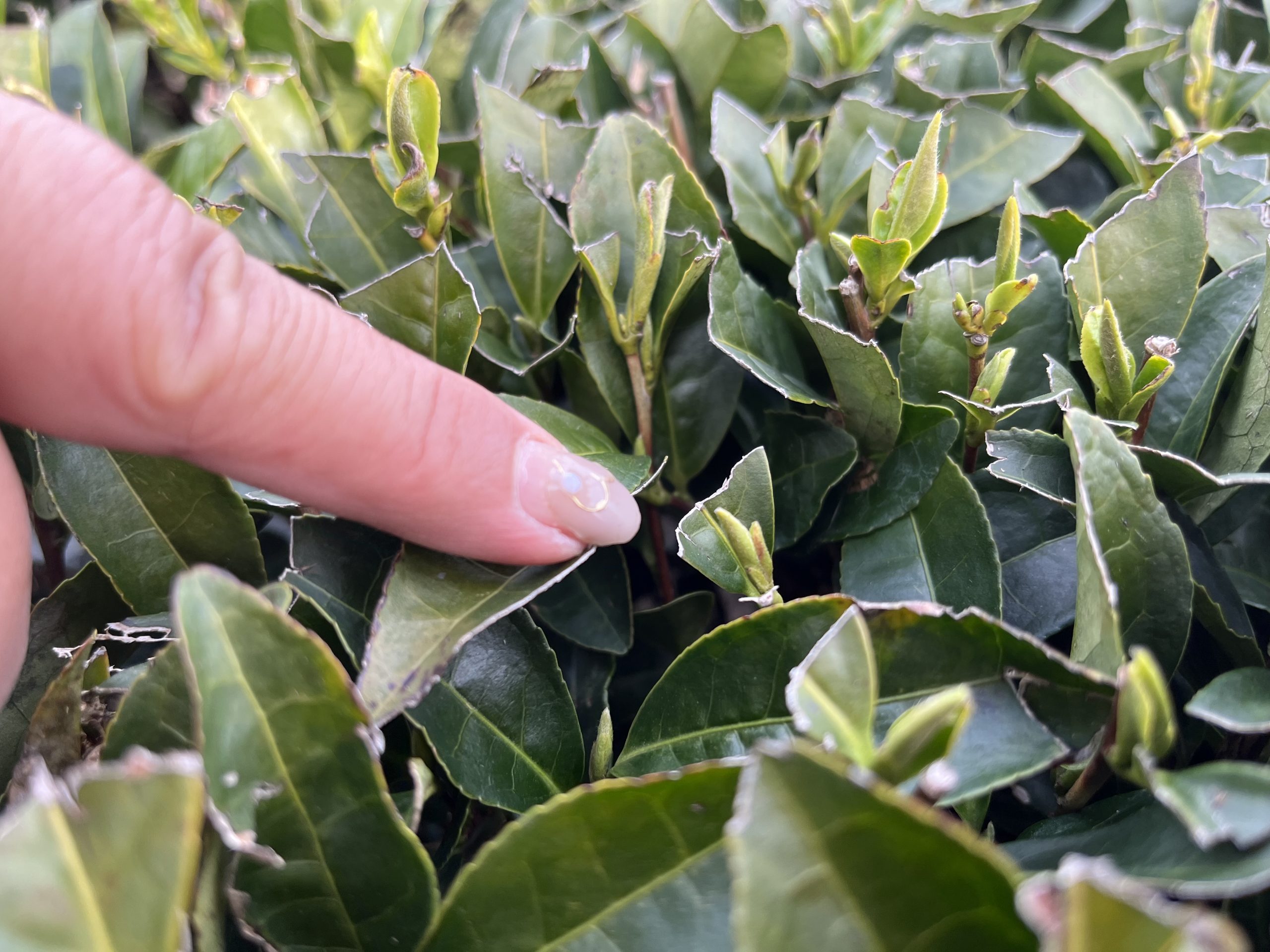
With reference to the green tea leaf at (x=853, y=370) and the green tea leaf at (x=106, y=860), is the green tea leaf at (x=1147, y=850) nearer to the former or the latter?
the green tea leaf at (x=853, y=370)

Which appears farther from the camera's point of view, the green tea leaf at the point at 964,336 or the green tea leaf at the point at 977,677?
the green tea leaf at the point at 964,336

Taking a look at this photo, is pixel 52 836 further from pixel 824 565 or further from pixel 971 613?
pixel 824 565

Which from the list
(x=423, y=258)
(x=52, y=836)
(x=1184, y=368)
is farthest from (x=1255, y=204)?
(x=52, y=836)

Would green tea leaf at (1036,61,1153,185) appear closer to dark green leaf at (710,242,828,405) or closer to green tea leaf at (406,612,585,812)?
dark green leaf at (710,242,828,405)

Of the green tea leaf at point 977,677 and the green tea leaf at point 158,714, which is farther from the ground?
the green tea leaf at point 977,677

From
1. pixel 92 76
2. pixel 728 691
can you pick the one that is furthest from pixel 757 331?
pixel 92 76

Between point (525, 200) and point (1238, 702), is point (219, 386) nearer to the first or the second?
point (525, 200)

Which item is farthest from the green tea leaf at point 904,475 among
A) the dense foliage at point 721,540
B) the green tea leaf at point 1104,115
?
A: the green tea leaf at point 1104,115
